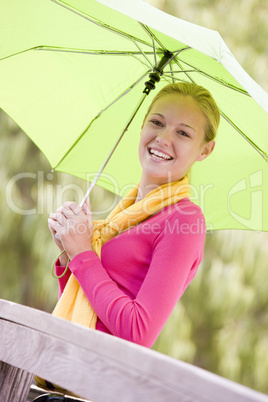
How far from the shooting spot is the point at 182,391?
0.77 meters

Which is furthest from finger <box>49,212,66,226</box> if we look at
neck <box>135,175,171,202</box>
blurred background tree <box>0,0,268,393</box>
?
blurred background tree <box>0,0,268,393</box>

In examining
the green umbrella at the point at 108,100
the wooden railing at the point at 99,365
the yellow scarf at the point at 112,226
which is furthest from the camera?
the green umbrella at the point at 108,100

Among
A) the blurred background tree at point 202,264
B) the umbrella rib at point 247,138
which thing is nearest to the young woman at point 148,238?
the umbrella rib at point 247,138

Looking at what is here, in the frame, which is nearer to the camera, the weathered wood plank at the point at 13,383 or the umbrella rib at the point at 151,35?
the weathered wood plank at the point at 13,383

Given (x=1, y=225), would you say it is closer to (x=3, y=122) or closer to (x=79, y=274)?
(x=3, y=122)

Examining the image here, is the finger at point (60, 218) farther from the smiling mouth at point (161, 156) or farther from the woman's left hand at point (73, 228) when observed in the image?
the smiling mouth at point (161, 156)

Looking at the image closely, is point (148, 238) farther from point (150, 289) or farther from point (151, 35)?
point (151, 35)

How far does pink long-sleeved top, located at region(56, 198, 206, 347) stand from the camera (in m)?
1.39

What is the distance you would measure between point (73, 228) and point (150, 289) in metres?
0.31

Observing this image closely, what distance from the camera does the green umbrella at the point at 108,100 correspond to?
1.89 m

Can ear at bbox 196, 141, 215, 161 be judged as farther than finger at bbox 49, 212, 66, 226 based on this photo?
Yes

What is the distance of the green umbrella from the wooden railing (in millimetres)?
1043

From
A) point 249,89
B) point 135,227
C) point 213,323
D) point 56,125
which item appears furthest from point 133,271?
point 213,323

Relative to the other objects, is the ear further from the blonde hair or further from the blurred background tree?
the blurred background tree
